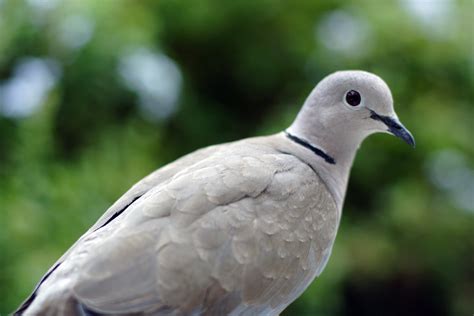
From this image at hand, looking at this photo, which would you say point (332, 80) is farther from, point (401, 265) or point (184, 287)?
point (401, 265)

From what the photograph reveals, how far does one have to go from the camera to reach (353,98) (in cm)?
124

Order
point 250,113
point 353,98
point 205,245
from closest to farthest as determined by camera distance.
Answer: point 205,245, point 353,98, point 250,113

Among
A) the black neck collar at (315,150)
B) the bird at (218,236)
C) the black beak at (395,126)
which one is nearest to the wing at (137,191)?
the bird at (218,236)

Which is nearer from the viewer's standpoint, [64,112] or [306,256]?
[306,256]

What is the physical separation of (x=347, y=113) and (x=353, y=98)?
0.10 ft

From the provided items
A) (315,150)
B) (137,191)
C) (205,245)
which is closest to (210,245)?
(205,245)

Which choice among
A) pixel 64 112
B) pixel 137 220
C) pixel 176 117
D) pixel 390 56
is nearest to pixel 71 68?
Answer: pixel 64 112

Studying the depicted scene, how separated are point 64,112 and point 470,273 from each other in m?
1.44

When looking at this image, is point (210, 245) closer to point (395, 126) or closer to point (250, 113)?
point (395, 126)

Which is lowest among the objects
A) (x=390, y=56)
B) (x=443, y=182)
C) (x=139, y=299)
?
(x=443, y=182)

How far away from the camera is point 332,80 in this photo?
125 centimetres

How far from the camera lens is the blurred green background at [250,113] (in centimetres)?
209

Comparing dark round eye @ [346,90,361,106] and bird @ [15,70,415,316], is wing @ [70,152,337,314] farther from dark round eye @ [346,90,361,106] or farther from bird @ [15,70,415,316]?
dark round eye @ [346,90,361,106]

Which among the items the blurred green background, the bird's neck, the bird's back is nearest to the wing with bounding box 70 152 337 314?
the bird's back
